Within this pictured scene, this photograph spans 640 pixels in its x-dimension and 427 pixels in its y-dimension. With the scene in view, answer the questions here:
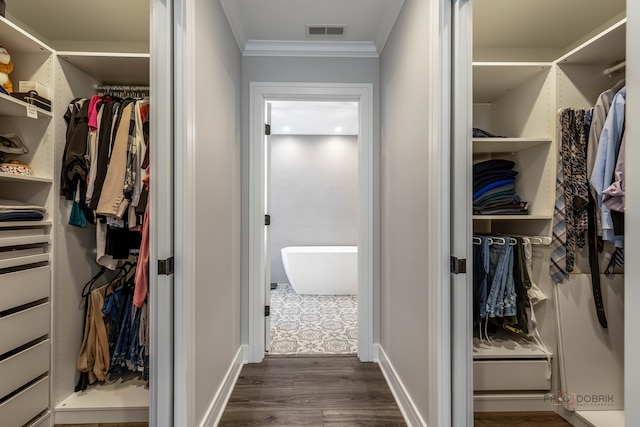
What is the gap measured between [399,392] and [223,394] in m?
1.06

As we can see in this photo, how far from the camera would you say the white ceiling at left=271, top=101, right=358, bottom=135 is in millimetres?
3709

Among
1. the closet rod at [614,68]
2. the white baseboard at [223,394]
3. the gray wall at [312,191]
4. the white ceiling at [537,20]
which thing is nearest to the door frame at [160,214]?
the white baseboard at [223,394]

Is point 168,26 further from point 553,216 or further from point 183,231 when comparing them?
point 553,216

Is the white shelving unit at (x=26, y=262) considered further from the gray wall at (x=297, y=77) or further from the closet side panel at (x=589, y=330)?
the closet side panel at (x=589, y=330)

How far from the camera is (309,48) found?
7.72 ft

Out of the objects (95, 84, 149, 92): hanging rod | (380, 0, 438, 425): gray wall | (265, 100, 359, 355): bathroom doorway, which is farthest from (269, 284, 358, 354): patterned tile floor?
(95, 84, 149, 92): hanging rod

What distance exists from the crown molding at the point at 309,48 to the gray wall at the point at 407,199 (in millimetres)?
186

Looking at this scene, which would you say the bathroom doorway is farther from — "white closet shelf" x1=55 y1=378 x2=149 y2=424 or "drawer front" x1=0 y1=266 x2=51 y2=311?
"drawer front" x1=0 y1=266 x2=51 y2=311

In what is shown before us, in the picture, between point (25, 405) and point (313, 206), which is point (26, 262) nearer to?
point (25, 405)

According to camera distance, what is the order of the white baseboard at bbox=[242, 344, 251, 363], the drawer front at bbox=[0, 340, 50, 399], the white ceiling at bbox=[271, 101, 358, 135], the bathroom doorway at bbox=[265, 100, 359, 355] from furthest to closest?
the bathroom doorway at bbox=[265, 100, 359, 355]
the white ceiling at bbox=[271, 101, 358, 135]
the white baseboard at bbox=[242, 344, 251, 363]
the drawer front at bbox=[0, 340, 50, 399]

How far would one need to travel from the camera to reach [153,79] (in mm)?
1195

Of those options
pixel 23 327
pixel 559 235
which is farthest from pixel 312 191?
pixel 23 327

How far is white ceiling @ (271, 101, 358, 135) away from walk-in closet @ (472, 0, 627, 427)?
1827 mm

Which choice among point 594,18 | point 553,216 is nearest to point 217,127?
point 553,216
